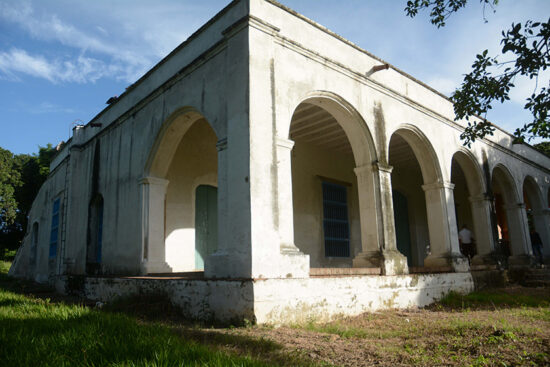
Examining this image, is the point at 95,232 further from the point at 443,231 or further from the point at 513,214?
the point at 513,214

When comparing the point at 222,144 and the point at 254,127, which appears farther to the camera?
the point at 222,144

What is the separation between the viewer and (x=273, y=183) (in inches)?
225

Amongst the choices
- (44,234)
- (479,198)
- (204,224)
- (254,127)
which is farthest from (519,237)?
(44,234)

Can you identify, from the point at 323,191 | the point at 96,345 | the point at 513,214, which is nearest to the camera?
the point at 96,345

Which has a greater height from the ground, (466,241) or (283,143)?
(283,143)

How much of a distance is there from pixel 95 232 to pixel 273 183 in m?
6.45

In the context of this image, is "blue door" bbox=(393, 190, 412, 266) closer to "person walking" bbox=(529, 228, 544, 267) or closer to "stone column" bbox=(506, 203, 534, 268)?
"stone column" bbox=(506, 203, 534, 268)

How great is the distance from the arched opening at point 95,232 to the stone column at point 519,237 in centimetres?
1118

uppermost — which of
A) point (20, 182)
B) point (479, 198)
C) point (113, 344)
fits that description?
point (20, 182)

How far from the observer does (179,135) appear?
7.92m

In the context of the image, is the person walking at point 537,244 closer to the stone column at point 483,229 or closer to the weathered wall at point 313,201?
the stone column at point 483,229

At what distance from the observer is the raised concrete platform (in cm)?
507

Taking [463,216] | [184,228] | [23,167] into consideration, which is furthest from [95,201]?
[23,167]

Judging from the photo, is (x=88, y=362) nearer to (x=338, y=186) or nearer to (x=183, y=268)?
(x=183, y=268)
